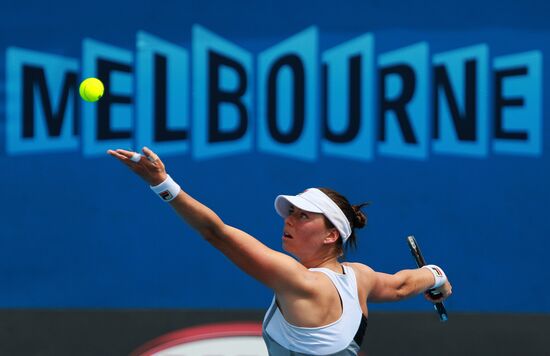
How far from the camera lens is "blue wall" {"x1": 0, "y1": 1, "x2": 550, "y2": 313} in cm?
651

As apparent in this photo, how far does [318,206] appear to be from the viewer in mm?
3576

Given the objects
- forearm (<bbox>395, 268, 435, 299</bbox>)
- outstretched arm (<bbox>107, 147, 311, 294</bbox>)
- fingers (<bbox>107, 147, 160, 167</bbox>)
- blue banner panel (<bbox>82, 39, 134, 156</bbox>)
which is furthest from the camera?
blue banner panel (<bbox>82, 39, 134, 156</bbox>)

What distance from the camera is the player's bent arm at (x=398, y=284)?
12.6 ft

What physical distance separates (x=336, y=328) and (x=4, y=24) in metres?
3.89

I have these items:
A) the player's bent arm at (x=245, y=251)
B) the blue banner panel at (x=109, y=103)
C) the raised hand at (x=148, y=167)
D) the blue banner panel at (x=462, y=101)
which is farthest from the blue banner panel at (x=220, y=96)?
the raised hand at (x=148, y=167)

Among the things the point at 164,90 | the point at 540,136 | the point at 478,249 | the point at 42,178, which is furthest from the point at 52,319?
the point at 540,136

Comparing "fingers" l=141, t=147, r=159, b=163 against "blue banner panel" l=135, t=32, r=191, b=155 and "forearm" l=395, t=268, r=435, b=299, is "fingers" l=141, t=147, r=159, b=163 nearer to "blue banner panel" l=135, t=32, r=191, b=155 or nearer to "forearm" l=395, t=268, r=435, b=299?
"forearm" l=395, t=268, r=435, b=299

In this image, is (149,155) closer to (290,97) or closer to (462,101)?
(290,97)

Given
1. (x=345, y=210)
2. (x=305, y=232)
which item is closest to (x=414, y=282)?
(x=345, y=210)

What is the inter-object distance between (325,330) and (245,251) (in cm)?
41

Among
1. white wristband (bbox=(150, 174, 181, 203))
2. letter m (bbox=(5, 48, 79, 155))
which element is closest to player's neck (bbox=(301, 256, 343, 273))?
white wristband (bbox=(150, 174, 181, 203))

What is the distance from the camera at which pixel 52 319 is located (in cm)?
652

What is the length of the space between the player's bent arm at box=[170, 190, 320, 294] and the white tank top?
0.44 ft

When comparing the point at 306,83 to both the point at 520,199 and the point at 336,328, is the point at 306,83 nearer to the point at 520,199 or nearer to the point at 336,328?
the point at 520,199
